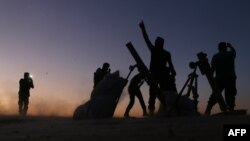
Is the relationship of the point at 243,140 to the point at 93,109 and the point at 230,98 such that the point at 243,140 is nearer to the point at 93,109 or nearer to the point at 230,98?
the point at 230,98

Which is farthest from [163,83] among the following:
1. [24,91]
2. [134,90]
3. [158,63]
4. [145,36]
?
[24,91]

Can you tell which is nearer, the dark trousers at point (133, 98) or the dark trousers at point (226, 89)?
the dark trousers at point (226, 89)

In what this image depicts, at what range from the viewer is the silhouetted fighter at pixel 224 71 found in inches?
436

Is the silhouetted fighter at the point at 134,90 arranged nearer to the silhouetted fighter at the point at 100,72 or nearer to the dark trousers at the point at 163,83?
the silhouetted fighter at the point at 100,72

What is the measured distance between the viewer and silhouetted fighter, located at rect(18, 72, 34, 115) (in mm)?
20984

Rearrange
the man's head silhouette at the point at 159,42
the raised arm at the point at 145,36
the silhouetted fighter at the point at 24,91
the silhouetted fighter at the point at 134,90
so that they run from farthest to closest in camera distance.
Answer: the silhouetted fighter at the point at 24,91
the silhouetted fighter at the point at 134,90
the man's head silhouette at the point at 159,42
the raised arm at the point at 145,36

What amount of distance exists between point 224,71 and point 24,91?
11.6 metres

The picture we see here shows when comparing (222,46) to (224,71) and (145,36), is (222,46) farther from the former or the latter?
(145,36)

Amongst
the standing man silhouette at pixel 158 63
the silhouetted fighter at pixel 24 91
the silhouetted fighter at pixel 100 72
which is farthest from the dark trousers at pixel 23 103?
the standing man silhouette at pixel 158 63

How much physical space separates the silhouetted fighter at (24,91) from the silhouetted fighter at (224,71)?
1132 centimetres

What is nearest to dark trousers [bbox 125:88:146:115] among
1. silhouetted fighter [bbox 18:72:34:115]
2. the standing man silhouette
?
the standing man silhouette

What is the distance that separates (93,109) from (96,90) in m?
0.60

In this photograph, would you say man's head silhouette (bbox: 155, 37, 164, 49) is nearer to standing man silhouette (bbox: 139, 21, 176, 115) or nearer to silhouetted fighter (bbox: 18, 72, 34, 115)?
standing man silhouette (bbox: 139, 21, 176, 115)

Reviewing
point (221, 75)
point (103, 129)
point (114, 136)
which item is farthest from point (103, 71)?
point (114, 136)
